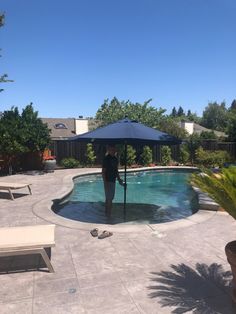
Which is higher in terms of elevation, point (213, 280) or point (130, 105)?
point (130, 105)

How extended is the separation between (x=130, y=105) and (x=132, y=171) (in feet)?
70.9

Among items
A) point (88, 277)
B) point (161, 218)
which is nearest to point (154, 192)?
point (161, 218)

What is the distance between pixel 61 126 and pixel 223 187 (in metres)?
47.5

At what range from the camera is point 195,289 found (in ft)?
14.0

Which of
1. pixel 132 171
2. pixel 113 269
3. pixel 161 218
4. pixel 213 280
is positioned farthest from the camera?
pixel 132 171

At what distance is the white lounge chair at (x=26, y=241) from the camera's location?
4.66 metres

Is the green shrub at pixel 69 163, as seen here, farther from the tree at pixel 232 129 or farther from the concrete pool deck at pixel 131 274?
the tree at pixel 232 129

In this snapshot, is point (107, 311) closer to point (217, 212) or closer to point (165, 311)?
point (165, 311)

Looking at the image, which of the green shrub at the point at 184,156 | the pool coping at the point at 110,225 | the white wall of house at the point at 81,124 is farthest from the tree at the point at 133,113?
the pool coping at the point at 110,225

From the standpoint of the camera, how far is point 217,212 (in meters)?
8.45

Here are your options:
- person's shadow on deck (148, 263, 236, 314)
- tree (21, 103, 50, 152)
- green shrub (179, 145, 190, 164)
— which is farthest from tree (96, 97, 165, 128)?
person's shadow on deck (148, 263, 236, 314)

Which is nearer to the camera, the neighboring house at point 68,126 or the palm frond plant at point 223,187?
the palm frond plant at point 223,187

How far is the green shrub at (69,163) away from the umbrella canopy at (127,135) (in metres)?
11.9

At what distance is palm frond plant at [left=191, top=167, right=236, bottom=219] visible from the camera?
3645 millimetres
